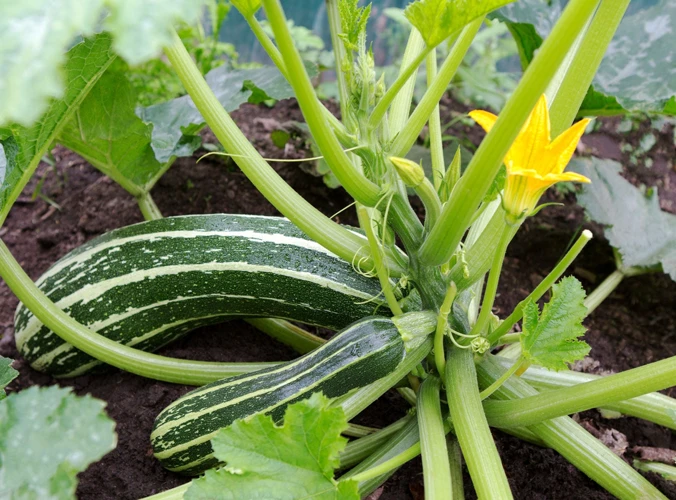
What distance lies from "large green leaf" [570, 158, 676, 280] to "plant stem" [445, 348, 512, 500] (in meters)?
0.80

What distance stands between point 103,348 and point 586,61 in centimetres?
127

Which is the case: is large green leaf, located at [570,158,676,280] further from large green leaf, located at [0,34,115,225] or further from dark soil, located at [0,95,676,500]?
large green leaf, located at [0,34,115,225]

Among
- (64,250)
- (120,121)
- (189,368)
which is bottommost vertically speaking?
(189,368)

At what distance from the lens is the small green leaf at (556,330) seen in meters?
1.12

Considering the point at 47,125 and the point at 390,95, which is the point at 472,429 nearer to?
the point at 390,95

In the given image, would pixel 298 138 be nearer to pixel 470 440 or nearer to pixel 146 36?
pixel 470 440

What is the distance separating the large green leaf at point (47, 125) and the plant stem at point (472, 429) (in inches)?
41.8

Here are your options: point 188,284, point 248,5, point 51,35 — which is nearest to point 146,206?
point 188,284

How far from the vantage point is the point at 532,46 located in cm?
186

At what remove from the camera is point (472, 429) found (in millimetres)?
1199

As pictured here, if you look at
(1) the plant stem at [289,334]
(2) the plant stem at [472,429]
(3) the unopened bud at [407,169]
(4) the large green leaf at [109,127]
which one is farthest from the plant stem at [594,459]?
(4) the large green leaf at [109,127]

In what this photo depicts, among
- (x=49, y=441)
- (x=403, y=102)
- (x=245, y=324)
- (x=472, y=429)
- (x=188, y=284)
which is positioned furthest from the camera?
(x=245, y=324)

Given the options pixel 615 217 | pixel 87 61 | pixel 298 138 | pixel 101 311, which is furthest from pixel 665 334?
pixel 87 61

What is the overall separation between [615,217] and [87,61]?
5.14 feet
